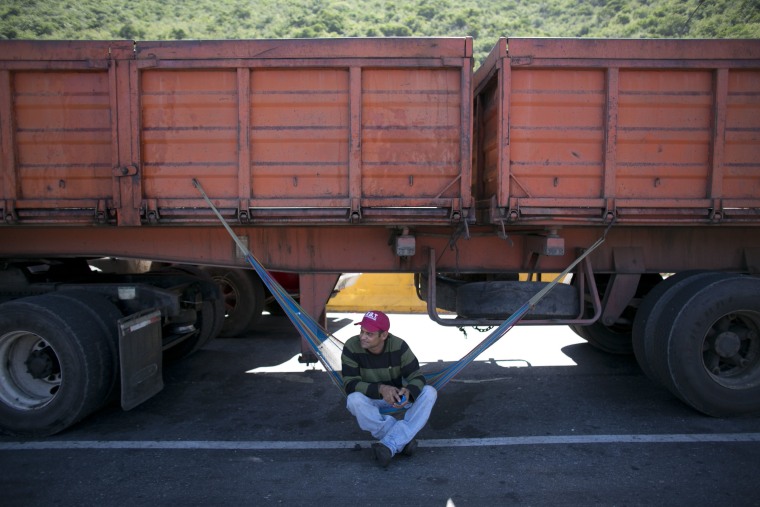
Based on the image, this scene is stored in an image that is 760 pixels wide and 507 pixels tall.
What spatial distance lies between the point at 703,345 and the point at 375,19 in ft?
157

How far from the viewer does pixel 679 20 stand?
39.4 meters

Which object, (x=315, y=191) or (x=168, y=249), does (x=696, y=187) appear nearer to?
(x=315, y=191)

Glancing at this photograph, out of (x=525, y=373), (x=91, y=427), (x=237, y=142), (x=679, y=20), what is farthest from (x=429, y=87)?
(x=679, y=20)

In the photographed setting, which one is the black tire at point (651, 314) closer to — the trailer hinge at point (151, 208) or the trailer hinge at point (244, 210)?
the trailer hinge at point (244, 210)

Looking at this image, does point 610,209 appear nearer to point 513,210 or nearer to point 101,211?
point 513,210

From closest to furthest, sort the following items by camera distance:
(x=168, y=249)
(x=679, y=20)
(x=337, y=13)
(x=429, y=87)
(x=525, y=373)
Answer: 1. (x=429, y=87)
2. (x=168, y=249)
3. (x=525, y=373)
4. (x=679, y=20)
5. (x=337, y=13)

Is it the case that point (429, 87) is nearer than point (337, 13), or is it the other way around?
point (429, 87)

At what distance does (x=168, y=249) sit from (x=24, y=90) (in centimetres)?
175

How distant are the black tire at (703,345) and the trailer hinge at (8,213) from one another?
5558 mm

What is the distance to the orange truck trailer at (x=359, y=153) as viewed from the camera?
437 cm

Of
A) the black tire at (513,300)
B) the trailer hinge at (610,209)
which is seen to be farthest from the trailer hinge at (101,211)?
the trailer hinge at (610,209)

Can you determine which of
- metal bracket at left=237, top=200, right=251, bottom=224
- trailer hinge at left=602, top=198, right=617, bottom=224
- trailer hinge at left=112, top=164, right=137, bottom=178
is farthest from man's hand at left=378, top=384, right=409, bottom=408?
trailer hinge at left=112, top=164, right=137, bottom=178

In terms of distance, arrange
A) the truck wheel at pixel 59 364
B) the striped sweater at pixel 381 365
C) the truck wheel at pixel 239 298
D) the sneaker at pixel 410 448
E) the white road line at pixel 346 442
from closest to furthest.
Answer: the sneaker at pixel 410 448, the striped sweater at pixel 381 365, the white road line at pixel 346 442, the truck wheel at pixel 59 364, the truck wheel at pixel 239 298

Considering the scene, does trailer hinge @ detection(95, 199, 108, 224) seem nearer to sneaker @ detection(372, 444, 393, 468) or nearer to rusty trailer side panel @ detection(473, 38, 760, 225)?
sneaker @ detection(372, 444, 393, 468)
